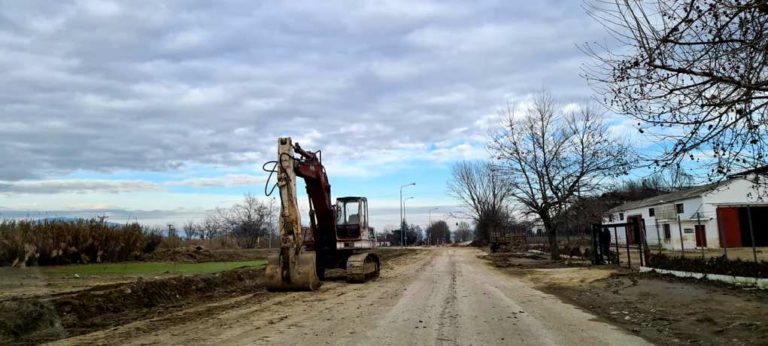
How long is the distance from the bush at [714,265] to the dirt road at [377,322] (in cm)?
522

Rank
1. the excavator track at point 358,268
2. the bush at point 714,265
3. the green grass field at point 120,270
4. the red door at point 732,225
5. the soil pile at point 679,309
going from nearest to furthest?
the soil pile at point 679,309 < the bush at point 714,265 < the excavator track at point 358,268 < the green grass field at point 120,270 < the red door at point 732,225

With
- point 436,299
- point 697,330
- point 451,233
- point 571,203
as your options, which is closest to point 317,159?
point 436,299

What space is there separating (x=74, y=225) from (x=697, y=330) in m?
29.2

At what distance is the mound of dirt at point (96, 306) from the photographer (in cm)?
1068

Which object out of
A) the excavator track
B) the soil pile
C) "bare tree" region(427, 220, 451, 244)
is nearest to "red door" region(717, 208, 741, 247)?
the soil pile

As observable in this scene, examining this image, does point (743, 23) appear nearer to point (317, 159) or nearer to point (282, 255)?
point (282, 255)

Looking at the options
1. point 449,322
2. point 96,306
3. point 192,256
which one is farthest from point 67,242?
point 449,322

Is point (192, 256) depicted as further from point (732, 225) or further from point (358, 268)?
point (732, 225)

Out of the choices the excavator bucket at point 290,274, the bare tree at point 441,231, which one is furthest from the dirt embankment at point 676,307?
the bare tree at point 441,231

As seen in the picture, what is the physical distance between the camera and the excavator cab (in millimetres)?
23312

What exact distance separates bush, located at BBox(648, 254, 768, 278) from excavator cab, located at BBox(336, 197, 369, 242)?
11351 millimetres

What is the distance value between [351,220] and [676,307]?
13.4 metres

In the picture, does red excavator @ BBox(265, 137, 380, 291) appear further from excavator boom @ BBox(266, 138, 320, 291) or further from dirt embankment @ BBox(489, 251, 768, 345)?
dirt embankment @ BBox(489, 251, 768, 345)

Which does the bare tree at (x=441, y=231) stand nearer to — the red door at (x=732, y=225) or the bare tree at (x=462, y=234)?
the bare tree at (x=462, y=234)
